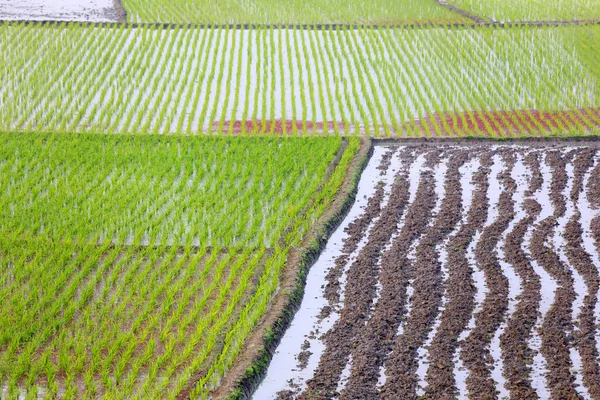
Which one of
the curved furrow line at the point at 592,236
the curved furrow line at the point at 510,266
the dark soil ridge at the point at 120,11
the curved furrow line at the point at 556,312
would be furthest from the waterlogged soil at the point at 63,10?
the curved furrow line at the point at 556,312

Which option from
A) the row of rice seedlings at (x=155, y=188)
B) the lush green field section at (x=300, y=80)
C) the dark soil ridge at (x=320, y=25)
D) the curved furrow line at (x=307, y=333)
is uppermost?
the dark soil ridge at (x=320, y=25)

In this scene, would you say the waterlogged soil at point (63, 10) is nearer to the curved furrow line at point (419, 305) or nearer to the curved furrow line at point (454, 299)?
the curved furrow line at point (454, 299)

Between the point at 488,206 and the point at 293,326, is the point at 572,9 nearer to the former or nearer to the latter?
the point at 488,206

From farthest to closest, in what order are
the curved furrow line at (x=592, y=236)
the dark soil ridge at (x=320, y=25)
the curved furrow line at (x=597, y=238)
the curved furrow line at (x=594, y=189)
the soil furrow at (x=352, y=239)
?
the dark soil ridge at (x=320, y=25) → the curved furrow line at (x=594, y=189) → the soil furrow at (x=352, y=239) → the curved furrow line at (x=597, y=238) → the curved furrow line at (x=592, y=236)

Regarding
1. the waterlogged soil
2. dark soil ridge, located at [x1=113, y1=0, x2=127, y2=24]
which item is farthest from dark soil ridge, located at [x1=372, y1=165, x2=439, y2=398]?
the waterlogged soil

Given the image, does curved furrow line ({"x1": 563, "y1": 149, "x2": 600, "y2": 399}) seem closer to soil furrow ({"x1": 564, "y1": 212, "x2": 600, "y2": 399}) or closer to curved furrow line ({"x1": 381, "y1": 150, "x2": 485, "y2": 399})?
soil furrow ({"x1": 564, "y1": 212, "x2": 600, "y2": 399})

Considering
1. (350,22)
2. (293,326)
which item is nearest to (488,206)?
(293,326)

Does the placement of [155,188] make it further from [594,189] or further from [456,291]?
[594,189]
